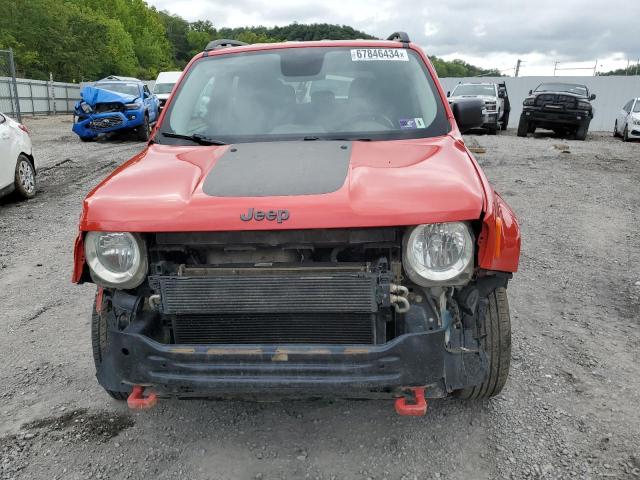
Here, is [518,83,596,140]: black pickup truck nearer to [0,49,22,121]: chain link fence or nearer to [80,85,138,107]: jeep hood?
[80,85,138,107]: jeep hood

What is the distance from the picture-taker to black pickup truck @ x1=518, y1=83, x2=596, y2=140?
15195mm

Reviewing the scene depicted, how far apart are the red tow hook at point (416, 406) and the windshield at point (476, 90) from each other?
17.0 m

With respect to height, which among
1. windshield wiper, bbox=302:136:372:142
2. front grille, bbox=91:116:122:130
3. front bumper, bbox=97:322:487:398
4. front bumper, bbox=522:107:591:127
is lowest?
front grille, bbox=91:116:122:130

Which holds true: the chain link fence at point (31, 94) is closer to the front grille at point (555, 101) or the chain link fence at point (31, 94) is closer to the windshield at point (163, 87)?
the windshield at point (163, 87)

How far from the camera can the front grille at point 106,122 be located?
14609mm

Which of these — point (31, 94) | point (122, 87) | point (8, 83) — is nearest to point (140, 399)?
point (122, 87)

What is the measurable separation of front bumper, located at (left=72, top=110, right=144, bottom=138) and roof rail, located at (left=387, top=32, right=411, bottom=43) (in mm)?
11923

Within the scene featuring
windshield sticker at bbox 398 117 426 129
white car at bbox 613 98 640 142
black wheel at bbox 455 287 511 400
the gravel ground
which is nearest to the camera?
the gravel ground

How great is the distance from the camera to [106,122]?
48.0 ft

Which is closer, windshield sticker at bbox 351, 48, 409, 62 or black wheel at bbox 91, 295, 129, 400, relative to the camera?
black wheel at bbox 91, 295, 129, 400

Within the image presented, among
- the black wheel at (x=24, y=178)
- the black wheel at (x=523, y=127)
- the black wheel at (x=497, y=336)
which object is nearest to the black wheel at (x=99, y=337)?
the black wheel at (x=497, y=336)

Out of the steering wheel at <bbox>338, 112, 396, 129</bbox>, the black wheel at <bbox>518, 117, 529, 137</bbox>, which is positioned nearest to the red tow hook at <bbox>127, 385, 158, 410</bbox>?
the steering wheel at <bbox>338, 112, 396, 129</bbox>

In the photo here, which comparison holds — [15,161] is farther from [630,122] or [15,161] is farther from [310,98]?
[630,122]

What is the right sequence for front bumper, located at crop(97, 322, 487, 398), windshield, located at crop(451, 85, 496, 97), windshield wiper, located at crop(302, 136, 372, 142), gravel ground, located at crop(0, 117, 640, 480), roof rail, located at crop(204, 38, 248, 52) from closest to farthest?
1. front bumper, located at crop(97, 322, 487, 398)
2. gravel ground, located at crop(0, 117, 640, 480)
3. windshield wiper, located at crop(302, 136, 372, 142)
4. roof rail, located at crop(204, 38, 248, 52)
5. windshield, located at crop(451, 85, 496, 97)
